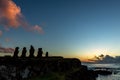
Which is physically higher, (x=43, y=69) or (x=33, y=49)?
(x=33, y=49)

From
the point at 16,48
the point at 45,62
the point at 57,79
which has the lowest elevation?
the point at 57,79

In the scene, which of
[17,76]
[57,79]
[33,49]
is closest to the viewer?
[57,79]

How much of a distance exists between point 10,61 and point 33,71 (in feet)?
9.70

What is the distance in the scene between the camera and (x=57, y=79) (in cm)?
2559

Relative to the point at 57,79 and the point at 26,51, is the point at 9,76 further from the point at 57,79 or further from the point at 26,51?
the point at 26,51

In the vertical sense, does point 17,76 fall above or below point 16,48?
below

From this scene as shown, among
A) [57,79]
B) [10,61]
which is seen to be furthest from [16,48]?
[57,79]

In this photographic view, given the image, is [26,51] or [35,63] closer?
[35,63]

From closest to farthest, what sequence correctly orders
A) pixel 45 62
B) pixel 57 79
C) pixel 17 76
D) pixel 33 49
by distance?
pixel 57 79 → pixel 17 76 → pixel 45 62 → pixel 33 49

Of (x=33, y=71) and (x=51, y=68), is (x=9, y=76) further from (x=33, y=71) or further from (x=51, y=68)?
(x=51, y=68)

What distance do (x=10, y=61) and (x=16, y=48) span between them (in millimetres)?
7553

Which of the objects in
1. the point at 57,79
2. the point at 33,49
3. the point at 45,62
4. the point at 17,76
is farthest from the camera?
the point at 33,49

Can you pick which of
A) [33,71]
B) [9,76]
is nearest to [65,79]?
[33,71]

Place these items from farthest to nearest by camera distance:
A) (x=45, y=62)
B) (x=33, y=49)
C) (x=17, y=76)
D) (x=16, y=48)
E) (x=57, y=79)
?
(x=33, y=49) → (x=16, y=48) → (x=45, y=62) → (x=17, y=76) → (x=57, y=79)
